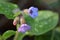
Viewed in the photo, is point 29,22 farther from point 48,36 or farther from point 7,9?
point 48,36

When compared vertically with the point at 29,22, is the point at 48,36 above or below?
below

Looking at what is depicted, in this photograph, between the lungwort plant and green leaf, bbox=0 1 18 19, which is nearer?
the lungwort plant

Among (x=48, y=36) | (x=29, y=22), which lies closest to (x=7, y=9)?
(x=29, y=22)

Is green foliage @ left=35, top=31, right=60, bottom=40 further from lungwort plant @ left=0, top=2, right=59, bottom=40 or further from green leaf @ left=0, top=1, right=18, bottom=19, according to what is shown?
green leaf @ left=0, top=1, right=18, bottom=19

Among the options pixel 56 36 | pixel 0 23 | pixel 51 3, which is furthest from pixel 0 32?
pixel 51 3

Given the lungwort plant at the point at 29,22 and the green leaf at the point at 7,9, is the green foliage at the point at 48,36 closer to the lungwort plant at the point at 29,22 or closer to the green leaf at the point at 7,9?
the lungwort plant at the point at 29,22

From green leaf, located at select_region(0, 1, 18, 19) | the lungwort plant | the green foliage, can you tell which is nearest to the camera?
the lungwort plant

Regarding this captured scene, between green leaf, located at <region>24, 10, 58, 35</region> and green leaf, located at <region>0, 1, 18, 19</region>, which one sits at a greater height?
green leaf, located at <region>0, 1, 18, 19</region>

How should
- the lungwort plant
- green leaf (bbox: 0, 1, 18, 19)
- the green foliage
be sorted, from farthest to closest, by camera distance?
the green foliage
green leaf (bbox: 0, 1, 18, 19)
the lungwort plant

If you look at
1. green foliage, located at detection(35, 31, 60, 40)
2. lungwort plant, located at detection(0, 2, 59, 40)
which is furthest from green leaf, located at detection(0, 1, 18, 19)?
green foliage, located at detection(35, 31, 60, 40)

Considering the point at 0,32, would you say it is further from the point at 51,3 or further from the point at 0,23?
the point at 51,3
